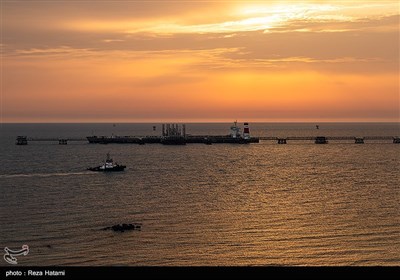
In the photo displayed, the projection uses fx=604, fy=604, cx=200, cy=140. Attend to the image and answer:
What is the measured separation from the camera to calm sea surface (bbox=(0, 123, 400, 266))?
118 feet

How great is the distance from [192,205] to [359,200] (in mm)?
17045

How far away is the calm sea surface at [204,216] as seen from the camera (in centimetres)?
3600

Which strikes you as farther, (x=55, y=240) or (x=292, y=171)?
(x=292, y=171)

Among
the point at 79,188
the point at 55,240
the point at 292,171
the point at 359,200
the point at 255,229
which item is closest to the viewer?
the point at 55,240

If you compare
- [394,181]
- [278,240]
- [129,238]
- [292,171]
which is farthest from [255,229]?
[292,171]

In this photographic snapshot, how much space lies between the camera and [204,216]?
49.9m

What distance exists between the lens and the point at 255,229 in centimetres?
4428

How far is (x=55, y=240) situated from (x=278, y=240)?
48.0 feet
